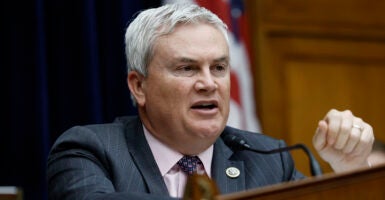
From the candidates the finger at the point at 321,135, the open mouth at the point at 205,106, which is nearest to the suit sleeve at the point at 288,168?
the finger at the point at 321,135

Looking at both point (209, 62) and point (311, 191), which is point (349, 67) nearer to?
point (209, 62)

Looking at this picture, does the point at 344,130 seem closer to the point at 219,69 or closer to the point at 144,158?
the point at 219,69

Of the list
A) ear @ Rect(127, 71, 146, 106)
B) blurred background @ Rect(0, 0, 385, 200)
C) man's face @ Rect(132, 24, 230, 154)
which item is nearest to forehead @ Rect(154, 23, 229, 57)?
man's face @ Rect(132, 24, 230, 154)

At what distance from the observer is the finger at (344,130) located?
97.3 inches

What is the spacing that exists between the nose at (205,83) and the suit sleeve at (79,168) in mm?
391

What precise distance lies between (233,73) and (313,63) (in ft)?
3.01

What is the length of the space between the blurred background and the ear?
74 cm

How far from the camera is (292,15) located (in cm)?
446

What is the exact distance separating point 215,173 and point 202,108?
24 cm

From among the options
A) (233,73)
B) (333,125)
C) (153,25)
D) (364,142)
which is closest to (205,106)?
(153,25)

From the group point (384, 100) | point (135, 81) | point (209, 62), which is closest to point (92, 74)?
point (135, 81)

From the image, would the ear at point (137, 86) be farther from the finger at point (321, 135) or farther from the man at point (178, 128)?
the finger at point (321, 135)

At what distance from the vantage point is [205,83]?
249cm

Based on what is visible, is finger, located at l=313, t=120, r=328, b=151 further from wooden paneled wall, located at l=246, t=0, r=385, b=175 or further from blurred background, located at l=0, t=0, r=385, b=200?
wooden paneled wall, located at l=246, t=0, r=385, b=175
